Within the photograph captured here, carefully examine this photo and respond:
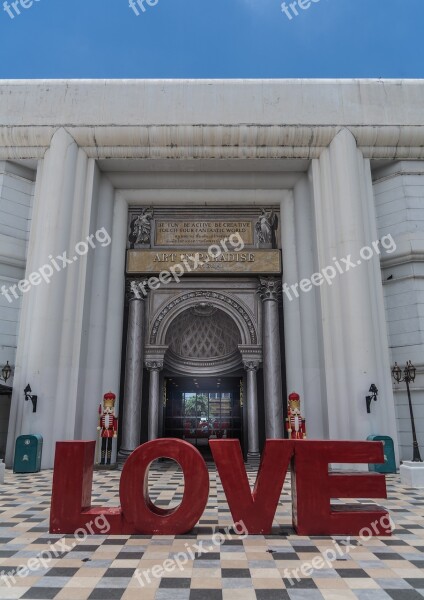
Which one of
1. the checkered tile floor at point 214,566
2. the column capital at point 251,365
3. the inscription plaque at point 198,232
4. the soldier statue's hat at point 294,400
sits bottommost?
the checkered tile floor at point 214,566

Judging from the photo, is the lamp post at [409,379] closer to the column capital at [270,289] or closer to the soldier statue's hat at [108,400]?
the column capital at [270,289]

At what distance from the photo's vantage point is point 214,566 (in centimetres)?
420

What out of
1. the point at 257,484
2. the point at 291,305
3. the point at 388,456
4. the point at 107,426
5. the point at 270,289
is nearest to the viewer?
the point at 257,484

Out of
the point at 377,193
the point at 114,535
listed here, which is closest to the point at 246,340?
the point at 377,193

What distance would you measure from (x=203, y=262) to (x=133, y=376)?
474cm

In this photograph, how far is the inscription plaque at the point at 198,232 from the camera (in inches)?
627

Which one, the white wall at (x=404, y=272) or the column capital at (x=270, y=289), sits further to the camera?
the column capital at (x=270, y=289)

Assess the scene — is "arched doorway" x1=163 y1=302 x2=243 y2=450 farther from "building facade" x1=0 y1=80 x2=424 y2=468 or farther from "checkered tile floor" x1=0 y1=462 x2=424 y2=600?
"checkered tile floor" x1=0 y1=462 x2=424 y2=600

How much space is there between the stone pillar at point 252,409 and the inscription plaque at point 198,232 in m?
4.63

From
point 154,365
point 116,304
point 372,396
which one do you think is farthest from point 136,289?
point 372,396

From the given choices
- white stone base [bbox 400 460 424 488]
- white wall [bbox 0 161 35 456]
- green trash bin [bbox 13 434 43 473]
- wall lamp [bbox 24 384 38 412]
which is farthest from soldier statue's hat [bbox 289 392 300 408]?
white wall [bbox 0 161 35 456]

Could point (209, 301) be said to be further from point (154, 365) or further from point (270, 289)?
point (154, 365)

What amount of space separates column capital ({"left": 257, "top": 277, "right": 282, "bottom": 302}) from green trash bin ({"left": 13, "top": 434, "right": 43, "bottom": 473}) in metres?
8.56

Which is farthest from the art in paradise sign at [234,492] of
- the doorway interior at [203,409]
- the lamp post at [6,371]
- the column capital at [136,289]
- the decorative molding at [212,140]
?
the decorative molding at [212,140]
